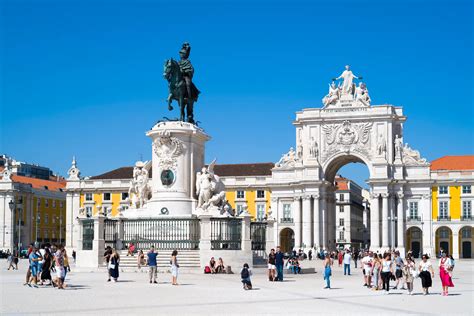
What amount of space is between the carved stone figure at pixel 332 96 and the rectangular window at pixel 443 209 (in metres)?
15.4

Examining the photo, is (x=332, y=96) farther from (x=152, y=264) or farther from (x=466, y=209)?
(x=152, y=264)

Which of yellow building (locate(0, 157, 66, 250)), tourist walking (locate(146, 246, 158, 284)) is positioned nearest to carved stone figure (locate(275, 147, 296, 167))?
yellow building (locate(0, 157, 66, 250))

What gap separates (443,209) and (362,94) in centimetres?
1464

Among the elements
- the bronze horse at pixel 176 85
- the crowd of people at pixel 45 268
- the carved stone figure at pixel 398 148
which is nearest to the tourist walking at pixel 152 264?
the crowd of people at pixel 45 268

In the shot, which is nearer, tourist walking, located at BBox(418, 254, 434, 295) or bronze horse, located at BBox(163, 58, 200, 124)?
tourist walking, located at BBox(418, 254, 434, 295)

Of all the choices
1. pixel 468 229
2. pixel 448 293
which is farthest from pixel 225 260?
pixel 468 229

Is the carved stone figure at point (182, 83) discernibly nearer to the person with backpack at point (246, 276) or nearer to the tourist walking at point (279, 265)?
the tourist walking at point (279, 265)

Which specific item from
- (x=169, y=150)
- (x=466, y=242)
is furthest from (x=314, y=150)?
(x=169, y=150)

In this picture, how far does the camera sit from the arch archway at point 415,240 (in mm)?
88488

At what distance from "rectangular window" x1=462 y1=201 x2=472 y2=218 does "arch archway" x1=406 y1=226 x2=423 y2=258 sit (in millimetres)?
4930

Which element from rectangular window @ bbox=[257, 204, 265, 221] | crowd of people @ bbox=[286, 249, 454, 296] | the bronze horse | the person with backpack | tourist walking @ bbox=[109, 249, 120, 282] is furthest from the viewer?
rectangular window @ bbox=[257, 204, 265, 221]

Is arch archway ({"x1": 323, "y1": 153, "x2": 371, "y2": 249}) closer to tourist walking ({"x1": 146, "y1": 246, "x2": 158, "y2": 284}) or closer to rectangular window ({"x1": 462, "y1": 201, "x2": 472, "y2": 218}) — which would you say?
rectangular window ({"x1": 462, "y1": 201, "x2": 472, "y2": 218})

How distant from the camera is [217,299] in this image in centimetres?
2103

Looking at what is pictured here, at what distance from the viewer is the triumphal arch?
8538 centimetres
